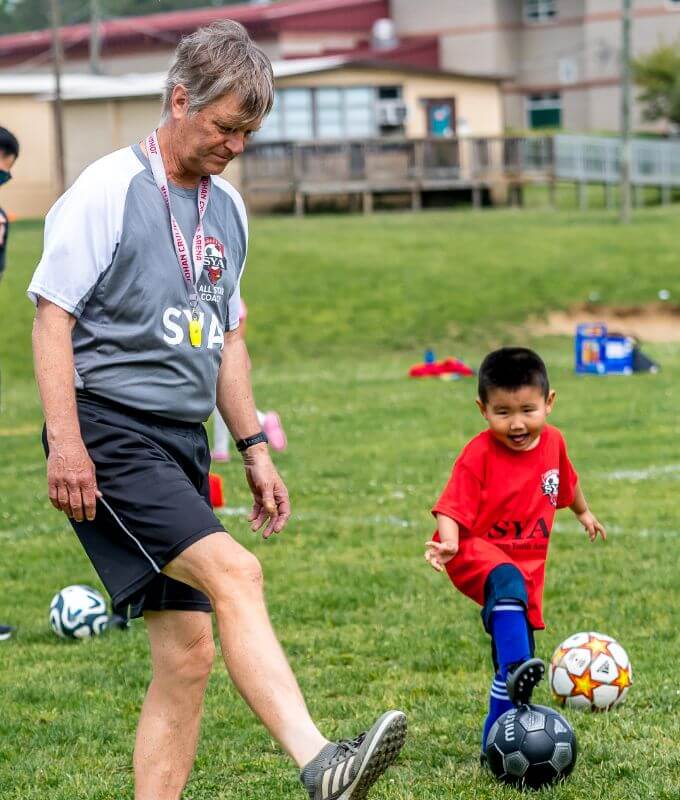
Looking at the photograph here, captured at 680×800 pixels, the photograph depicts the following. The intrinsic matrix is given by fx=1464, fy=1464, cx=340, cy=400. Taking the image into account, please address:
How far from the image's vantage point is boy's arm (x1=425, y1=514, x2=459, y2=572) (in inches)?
197

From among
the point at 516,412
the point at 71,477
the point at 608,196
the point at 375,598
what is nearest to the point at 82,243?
the point at 71,477

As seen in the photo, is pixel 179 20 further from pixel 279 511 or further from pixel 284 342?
pixel 279 511

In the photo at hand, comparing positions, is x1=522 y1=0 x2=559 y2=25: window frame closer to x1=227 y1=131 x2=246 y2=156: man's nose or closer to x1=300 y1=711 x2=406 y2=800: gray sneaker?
x1=227 y1=131 x2=246 y2=156: man's nose

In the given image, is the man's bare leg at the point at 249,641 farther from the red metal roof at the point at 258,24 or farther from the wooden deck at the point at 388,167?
the red metal roof at the point at 258,24

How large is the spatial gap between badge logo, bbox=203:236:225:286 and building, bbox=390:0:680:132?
5276 cm

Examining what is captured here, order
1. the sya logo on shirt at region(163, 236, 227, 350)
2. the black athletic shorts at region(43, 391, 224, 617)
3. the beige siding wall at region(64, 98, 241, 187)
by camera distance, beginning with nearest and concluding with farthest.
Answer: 1. the black athletic shorts at region(43, 391, 224, 617)
2. the sya logo on shirt at region(163, 236, 227, 350)
3. the beige siding wall at region(64, 98, 241, 187)

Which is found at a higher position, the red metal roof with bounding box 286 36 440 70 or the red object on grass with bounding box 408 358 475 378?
the red metal roof with bounding box 286 36 440 70

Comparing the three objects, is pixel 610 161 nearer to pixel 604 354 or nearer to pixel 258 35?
pixel 258 35

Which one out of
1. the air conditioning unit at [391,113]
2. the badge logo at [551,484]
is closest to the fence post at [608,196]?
the air conditioning unit at [391,113]

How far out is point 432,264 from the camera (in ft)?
92.1

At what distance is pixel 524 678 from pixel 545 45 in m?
55.3

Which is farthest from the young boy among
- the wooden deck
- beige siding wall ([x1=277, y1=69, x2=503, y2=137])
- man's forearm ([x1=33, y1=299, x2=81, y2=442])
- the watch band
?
beige siding wall ([x1=277, y1=69, x2=503, y2=137])

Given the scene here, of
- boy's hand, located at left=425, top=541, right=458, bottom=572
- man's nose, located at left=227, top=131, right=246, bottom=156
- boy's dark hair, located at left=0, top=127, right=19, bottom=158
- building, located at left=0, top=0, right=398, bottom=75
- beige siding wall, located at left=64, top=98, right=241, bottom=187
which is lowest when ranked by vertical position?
boy's hand, located at left=425, top=541, right=458, bottom=572

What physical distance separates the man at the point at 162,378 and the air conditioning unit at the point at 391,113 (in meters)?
41.4
